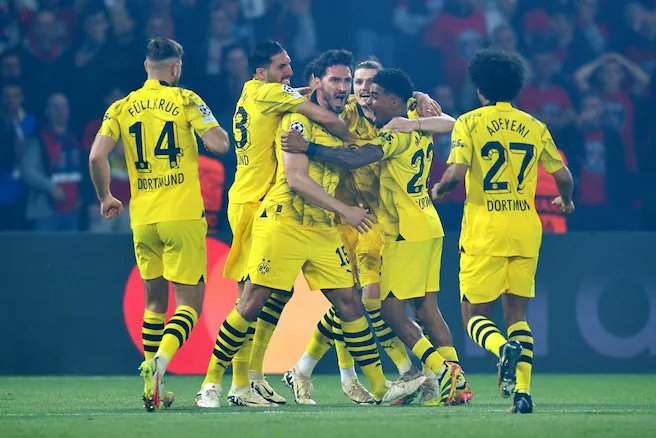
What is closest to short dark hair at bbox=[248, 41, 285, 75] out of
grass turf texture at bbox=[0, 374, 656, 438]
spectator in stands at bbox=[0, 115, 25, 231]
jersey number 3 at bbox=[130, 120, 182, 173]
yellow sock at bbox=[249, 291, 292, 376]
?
jersey number 3 at bbox=[130, 120, 182, 173]

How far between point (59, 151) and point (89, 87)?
2.91 ft

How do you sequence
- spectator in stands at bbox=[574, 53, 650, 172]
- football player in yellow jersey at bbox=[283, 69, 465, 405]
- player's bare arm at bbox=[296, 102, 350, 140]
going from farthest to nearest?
spectator in stands at bbox=[574, 53, 650, 172]
football player in yellow jersey at bbox=[283, 69, 465, 405]
player's bare arm at bbox=[296, 102, 350, 140]

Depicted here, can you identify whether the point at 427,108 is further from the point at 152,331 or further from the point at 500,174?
the point at 152,331

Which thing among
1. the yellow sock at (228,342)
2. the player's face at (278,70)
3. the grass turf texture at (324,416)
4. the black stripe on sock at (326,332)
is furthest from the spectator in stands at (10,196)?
the yellow sock at (228,342)

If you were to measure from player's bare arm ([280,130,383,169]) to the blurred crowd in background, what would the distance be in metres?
3.70

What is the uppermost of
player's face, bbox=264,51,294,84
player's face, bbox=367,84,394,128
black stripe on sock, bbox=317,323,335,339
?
player's face, bbox=264,51,294,84

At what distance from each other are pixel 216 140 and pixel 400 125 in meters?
1.26

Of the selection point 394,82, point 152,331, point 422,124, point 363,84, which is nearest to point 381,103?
point 394,82

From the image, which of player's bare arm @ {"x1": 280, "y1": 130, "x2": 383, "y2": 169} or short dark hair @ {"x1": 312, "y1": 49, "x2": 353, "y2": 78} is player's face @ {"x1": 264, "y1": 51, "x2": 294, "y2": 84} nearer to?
short dark hair @ {"x1": 312, "y1": 49, "x2": 353, "y2": 78}

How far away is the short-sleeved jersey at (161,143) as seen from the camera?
8.23 m

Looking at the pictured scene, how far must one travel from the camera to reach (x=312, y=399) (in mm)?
9117

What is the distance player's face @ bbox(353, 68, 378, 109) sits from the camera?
29.8 ft

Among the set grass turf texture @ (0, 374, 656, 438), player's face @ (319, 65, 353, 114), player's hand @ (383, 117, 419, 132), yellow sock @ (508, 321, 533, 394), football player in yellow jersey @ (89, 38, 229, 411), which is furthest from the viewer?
player's face @ (319, 65, 353, 114)

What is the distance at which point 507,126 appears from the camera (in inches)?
309
